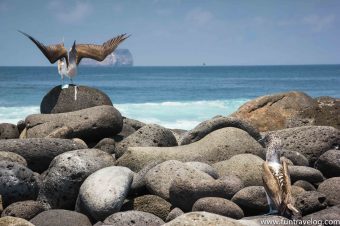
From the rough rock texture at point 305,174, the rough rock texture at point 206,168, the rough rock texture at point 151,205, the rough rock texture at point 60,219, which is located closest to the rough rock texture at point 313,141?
the rough rock texture at point 305,174

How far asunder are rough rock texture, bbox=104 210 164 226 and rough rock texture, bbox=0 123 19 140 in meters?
5.40

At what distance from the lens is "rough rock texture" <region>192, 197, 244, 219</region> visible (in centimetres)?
650

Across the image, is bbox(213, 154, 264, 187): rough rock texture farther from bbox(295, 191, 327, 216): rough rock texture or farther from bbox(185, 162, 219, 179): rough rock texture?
bbox(295, 191, 327, 216): rough rock texture

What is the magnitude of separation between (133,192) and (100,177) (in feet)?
1.97

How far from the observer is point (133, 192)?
7598 millimetres

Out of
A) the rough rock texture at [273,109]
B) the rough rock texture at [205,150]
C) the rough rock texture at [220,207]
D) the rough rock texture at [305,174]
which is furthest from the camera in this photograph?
the rough rock texture at [273,109]

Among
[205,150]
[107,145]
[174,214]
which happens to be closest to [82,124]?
[107,145]

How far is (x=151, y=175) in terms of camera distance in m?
7.55

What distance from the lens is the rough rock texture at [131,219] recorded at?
6.41m

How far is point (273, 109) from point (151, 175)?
26.3 ft

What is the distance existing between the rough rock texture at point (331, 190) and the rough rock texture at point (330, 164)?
1.04 metres

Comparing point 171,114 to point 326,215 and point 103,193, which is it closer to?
point 103,193

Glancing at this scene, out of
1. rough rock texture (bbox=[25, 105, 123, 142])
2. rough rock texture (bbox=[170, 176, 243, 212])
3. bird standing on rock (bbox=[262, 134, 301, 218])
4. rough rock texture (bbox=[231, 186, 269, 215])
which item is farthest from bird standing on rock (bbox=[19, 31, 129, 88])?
bird standing on rock (bbox=[262, 134, 301, 218])

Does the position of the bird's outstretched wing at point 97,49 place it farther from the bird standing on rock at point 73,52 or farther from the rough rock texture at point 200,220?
the rough rock texture at point 200,220
